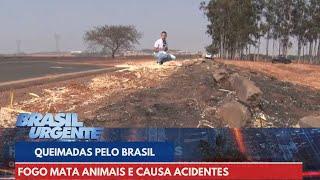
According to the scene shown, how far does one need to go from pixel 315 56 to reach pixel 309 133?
83.5m

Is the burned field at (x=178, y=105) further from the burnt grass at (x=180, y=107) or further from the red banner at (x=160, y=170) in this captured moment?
the red banner at (x=160, y=170)

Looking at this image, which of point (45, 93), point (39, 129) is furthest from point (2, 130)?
point (45, 93)

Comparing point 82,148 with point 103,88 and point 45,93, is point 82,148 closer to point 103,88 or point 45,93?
point 45,93

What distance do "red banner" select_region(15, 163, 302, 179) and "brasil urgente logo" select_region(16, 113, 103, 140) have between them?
26 cm

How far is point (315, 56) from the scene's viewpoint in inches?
3425

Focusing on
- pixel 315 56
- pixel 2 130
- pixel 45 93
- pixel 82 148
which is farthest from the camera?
pixel 315 56

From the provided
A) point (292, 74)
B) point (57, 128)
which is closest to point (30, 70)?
point (292, 74)

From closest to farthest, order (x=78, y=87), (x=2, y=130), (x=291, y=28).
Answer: (x=2, y=130), (x=78, y=87), (x=291, y=28)

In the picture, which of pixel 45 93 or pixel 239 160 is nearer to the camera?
pixel 239 160

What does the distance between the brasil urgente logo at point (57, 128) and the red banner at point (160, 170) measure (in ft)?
0.84

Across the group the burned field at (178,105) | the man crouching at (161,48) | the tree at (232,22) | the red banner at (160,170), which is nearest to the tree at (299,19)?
the tree at (232,22)

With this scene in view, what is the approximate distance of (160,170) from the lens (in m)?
5.89

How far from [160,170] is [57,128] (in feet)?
3.39

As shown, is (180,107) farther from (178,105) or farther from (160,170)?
(160,170)
